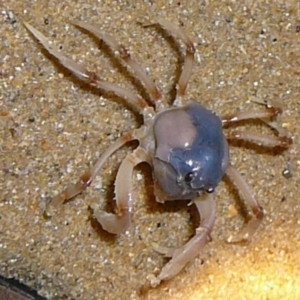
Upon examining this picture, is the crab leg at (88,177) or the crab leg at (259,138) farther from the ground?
the crab leg at (259,138)

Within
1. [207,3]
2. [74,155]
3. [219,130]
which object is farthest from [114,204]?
[207,3]

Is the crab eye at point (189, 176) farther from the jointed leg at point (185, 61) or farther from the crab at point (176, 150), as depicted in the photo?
the jointed leg at point (185, 61)

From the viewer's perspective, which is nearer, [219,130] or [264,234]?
[219,130]

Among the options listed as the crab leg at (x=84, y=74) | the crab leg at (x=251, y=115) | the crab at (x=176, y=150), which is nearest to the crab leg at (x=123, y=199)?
the crab at (x=176, y=150)

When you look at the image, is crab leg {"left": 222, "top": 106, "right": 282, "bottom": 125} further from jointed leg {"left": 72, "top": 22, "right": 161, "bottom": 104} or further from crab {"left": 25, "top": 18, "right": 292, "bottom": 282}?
jointed leg {"left": 72, "top": 22, "right": 161, "bottom": 104}

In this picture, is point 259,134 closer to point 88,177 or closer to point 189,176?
point 189,176

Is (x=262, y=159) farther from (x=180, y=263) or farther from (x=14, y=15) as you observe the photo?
(x=14, y=15)

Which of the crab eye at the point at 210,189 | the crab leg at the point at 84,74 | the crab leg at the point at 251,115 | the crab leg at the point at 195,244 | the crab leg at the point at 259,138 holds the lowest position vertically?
the crab leg at the point at 195,244
